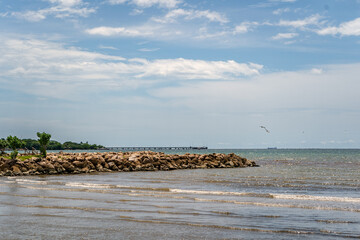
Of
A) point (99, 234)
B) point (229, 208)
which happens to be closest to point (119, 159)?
point (229, 208)

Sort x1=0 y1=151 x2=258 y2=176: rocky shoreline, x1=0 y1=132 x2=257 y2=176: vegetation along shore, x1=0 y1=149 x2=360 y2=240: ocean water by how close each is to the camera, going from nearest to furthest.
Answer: x1=0 y1=149 x2=360 y2=240: ocean water
x1=0 y1=151 x2=258 y2=176: rocky shoreline
x1=0 y1=132 x2=257 y2=176: vegetation along shore

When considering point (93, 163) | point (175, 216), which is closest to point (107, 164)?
point (93, 163)

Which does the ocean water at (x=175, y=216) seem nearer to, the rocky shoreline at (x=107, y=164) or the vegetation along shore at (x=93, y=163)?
the rocky shoreline at (x=107, y=164)

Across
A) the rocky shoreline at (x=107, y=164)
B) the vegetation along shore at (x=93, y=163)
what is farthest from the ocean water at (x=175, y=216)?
the vegetation along shore at (x=93, y=163)

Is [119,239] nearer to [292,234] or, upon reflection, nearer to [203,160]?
[292,234]

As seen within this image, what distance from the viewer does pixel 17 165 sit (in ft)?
114

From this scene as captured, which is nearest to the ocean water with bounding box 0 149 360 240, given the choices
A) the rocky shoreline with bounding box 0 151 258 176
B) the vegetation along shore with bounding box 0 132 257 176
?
the rocky shoreline with bounding box 0 151 258 176

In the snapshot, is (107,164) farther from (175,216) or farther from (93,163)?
(175,216)

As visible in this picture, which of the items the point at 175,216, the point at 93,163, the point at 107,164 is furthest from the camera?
the point at 107,164

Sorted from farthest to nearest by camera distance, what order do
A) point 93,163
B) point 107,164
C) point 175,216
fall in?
point 107,164
point 93,163
point 175,216

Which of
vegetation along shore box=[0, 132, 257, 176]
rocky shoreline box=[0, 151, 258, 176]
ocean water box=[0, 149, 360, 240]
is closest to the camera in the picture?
ocean water box=[0, 149, 360, 240]

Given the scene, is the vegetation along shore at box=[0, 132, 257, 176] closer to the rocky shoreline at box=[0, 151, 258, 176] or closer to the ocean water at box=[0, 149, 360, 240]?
the rocky shoreline at box=[0, 151, 258, 176]

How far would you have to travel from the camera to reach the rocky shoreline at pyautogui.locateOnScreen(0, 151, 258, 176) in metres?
34.6

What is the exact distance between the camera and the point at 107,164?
133 ft
